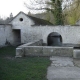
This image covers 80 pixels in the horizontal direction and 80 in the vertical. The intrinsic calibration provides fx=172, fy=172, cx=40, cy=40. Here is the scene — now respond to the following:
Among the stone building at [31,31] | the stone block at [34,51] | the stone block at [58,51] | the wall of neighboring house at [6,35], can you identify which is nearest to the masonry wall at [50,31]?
the stone building at [31,31]

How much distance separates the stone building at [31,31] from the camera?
64.3ft

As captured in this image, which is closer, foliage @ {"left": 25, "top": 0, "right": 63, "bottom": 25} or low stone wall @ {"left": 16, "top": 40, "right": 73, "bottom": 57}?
low stone wall @ {"left": 16, "top": 40, "right": 73, "bottom": 57}

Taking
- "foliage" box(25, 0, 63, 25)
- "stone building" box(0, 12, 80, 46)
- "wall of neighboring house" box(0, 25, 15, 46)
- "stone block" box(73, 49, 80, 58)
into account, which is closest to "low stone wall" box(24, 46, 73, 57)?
"stone block" box(73, 49, 80, 58)

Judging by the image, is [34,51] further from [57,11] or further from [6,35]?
[57,11]

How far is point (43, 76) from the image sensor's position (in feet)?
23.5

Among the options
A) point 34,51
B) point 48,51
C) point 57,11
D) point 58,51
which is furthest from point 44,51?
point 57,11

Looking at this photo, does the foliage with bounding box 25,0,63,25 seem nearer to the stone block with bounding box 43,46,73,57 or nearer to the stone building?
the stone building

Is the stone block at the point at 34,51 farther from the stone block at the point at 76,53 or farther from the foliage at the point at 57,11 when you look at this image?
the foliage at the point at 57,11

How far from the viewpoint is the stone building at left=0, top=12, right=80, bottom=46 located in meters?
19.6

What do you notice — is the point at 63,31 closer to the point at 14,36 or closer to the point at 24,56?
the point at 14,36

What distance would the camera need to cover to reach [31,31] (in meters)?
20.7

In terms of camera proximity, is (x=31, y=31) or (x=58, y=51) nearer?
(x=58, y=51)

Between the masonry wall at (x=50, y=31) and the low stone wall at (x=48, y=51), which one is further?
the masonry wall at (x=50, y=31)

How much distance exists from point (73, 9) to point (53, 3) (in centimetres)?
366
